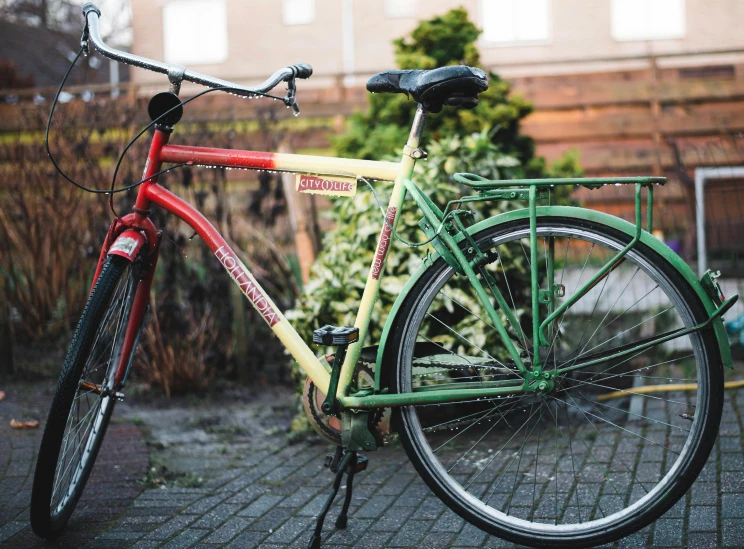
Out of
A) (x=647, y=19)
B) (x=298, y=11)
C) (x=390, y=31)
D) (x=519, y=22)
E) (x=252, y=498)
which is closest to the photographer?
(x=252, y=498)

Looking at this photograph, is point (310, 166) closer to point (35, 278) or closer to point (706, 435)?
point (706, 435)

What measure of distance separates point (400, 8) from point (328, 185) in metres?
12.9

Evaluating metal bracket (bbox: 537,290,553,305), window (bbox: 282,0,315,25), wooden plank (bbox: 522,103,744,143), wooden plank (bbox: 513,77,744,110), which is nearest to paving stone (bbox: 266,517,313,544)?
metal bracket (bbox: 537,290,553,305)

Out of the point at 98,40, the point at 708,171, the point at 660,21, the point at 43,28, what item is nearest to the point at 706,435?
the point at 98,40

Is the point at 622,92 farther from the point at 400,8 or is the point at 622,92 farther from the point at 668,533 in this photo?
the point at 668,533

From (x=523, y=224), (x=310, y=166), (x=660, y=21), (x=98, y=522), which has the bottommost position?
(x=98, y=522)

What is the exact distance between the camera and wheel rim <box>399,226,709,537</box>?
2.49m

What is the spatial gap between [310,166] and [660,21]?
13520mm

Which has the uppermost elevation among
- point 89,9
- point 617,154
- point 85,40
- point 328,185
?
point 89,9

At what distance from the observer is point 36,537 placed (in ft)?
9.27

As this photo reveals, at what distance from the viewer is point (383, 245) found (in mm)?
2672

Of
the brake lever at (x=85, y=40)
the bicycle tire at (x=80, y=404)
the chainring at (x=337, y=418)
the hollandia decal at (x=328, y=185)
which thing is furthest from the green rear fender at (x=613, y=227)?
the brake lever at (x=85, y=40)

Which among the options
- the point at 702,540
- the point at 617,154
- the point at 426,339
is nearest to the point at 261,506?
the point at 426,339

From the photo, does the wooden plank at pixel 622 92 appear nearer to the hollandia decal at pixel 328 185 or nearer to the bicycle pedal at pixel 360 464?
the hollandia decal at pixel 328 185
